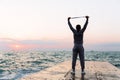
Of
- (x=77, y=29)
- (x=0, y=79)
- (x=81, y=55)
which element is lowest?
(x=0, y=79)

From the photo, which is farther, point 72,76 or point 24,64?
point 24,64

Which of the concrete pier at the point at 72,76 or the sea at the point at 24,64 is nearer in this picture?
the concrete pier at the point at 72,76

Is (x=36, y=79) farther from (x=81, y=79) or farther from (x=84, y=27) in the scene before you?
(x=84, y=27)

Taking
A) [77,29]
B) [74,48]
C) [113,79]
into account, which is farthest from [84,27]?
[113,79]

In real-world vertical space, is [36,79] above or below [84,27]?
below

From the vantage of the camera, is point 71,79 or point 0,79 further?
point 0,79

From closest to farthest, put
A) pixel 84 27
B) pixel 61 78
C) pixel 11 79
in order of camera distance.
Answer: pixel 84 27 → pixel 61 78 → pixel 11 79

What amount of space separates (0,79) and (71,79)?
34.3 ft

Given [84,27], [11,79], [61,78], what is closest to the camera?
[84,27]

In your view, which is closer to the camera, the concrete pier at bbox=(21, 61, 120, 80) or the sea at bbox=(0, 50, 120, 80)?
the concrete pier at bbox=(21, 61, 120, 80)

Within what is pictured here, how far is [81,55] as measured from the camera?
42.6 feet

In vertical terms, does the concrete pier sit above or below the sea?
above

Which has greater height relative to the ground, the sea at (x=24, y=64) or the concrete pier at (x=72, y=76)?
the concrete pier at (x=72, y=76)

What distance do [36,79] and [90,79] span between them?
2.63 meters
